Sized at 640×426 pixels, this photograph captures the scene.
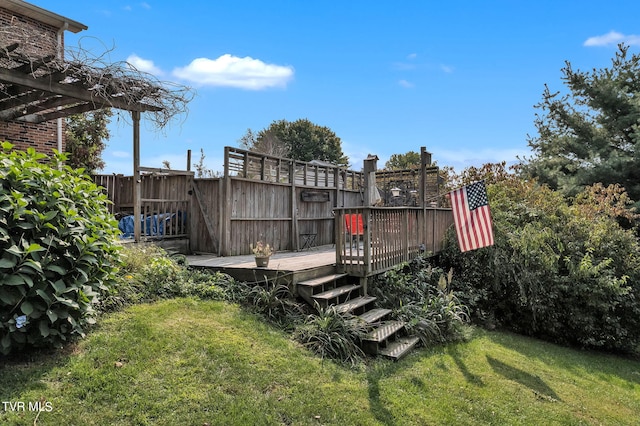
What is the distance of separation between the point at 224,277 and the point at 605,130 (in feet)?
50.7

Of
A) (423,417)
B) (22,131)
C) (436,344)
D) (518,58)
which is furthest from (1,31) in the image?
(518,58)

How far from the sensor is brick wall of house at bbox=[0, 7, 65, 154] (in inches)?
309

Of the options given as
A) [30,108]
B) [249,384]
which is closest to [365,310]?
[249,384]

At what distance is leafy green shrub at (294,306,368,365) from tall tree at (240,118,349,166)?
98.6 ft

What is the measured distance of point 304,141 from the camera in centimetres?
3512

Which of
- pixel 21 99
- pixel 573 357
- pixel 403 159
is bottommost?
pixel 573 357

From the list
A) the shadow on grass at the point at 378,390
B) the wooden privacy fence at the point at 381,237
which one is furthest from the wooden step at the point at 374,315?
the shadow on grass at the point at 378,390

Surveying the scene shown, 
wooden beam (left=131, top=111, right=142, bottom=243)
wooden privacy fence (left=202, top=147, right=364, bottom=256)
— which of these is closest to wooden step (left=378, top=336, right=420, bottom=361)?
wooden privacy fence (left=202, top=147, right=364, bottom=256)

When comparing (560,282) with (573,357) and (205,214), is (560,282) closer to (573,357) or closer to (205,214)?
(573,357)

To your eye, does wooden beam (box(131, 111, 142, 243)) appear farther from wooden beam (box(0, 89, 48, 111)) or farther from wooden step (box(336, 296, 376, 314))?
wooden step (box(336, 296, 376, 314))

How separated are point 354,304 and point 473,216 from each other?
2.83m

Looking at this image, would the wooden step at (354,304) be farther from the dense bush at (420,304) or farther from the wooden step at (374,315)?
the dense bush at (420,304)

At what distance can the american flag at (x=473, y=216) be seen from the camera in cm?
683

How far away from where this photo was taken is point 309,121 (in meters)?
35.8
